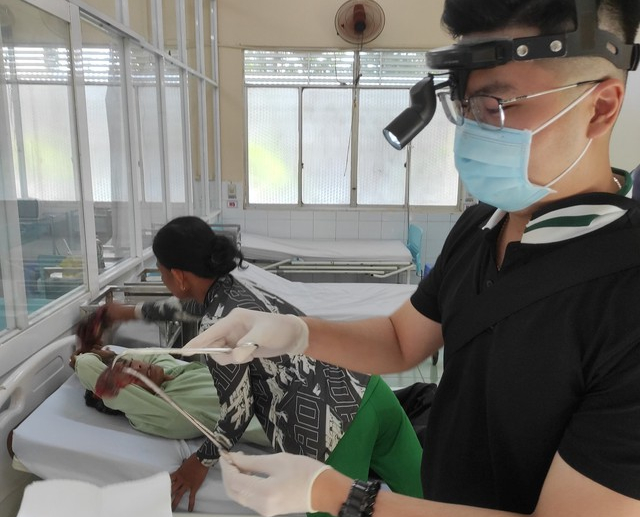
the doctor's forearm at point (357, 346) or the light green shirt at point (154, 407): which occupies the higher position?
the doctor's forearm at point (357, 346)

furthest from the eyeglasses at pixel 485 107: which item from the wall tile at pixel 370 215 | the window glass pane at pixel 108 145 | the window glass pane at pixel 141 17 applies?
the wall tile at pixel 370 215

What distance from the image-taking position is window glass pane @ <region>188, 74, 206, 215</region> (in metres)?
4.75

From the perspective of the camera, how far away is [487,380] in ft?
2.67

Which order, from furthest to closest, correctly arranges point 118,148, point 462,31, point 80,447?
point 118,148
point 80,447
point 462,31

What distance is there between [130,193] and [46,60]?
1096 millimetres

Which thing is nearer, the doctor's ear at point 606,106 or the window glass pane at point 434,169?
the doctor's ear at point 606,106

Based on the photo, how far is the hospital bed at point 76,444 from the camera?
1.61m

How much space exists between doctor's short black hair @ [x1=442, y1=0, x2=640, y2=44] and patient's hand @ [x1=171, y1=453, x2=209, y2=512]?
152cm

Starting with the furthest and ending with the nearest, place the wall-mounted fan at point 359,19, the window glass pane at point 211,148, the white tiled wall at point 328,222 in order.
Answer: the white tiled wall at point 328,222 < the window glass pane at point 211,148 < the wall-mounted fan at point 359,19

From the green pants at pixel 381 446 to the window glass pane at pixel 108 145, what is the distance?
70.3 inches

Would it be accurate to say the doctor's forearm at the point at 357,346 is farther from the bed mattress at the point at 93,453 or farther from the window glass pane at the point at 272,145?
the window glass pane at the point at 272,145

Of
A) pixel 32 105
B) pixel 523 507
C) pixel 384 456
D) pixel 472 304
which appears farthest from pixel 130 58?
pixel 523 507

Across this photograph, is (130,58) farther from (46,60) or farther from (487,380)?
(487,380)

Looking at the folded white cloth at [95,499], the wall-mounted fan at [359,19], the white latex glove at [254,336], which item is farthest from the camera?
the wall-mounted fan at [359,19]
